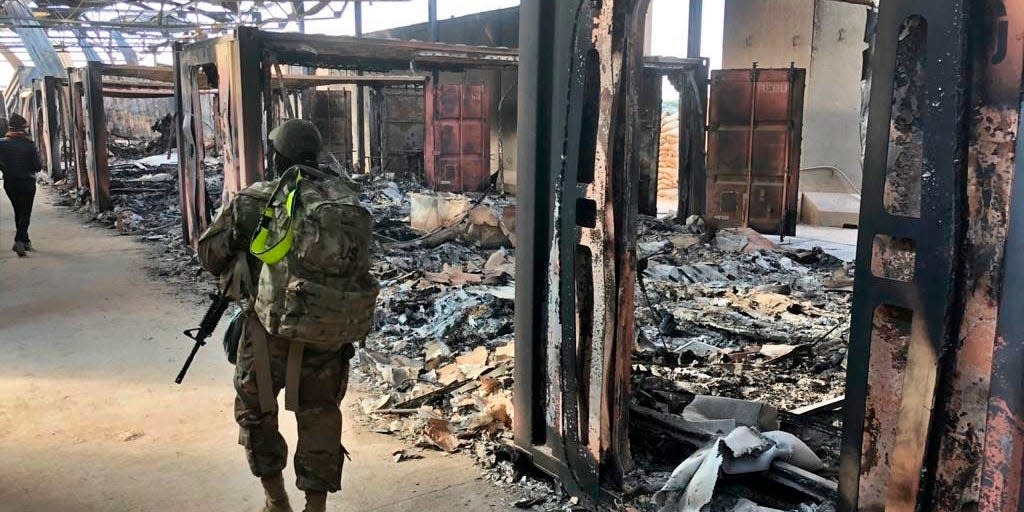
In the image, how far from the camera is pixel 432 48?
8883 millimetres

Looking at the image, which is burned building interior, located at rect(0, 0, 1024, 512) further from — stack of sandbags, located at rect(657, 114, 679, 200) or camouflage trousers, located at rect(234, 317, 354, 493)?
stack of sandbags, located at rect(657, 114, 679, 200)

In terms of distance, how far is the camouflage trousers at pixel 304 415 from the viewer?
3082 mm

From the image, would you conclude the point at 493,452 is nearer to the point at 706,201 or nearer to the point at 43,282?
the point at 43,282

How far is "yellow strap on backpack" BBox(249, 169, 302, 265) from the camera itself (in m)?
2.88

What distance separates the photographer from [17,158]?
9000 mm

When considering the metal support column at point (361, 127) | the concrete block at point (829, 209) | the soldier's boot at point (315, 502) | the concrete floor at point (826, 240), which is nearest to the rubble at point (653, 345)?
the soldier's boot at point (315, 502)

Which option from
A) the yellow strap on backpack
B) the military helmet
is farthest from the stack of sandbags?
the yellow strap on backpack

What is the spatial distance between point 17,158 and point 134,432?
638 cm

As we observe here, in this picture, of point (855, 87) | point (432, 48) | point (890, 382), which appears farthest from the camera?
point (855, 87)

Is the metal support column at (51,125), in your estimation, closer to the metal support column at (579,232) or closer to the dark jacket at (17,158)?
the dark jacket at (17,158)

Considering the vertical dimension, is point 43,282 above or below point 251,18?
below

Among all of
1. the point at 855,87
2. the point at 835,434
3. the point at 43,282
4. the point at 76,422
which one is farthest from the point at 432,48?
the point at 855,87

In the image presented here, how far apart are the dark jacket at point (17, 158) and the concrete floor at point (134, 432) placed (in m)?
2.61

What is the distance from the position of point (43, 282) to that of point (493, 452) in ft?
21.0
